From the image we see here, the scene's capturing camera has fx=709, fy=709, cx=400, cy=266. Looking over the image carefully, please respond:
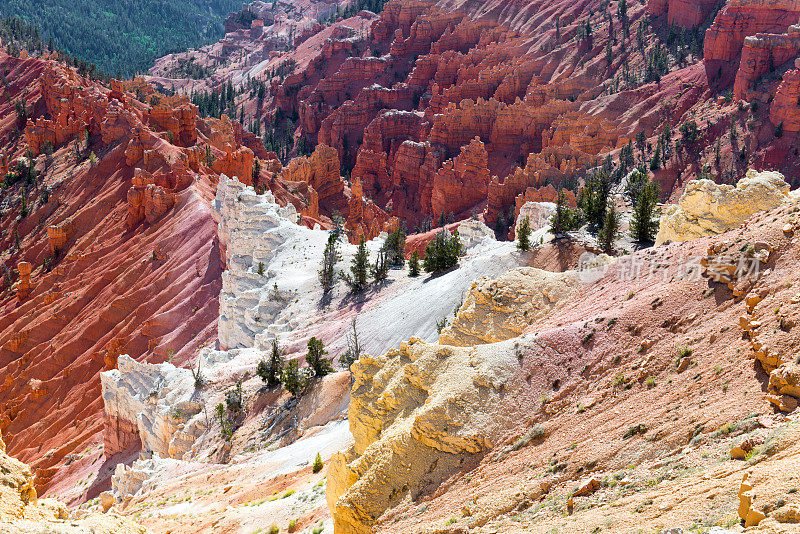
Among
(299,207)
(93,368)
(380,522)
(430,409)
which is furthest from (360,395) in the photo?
(299,207)

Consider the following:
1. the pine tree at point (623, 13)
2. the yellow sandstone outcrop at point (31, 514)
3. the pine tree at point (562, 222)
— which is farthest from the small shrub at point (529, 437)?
the pine tree at point (623, 13)

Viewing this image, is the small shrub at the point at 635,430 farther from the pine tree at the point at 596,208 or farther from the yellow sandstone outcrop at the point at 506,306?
the pine tree at the point at 596,208

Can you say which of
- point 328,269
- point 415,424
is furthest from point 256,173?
point 415,424

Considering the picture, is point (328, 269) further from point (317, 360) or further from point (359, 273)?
point (317, 360)

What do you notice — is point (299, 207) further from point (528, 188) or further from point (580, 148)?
point (580, 148)

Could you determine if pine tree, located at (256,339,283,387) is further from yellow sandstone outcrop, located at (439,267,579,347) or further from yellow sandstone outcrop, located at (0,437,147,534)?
yellow sandstone outcrop, located at (0,437,147,534)

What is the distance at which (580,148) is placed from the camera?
8638 centimetres

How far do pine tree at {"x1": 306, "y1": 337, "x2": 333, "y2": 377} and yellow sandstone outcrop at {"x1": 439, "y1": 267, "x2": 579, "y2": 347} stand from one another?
36.6 ft

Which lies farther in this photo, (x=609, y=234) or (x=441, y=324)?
(x=441, y=324)

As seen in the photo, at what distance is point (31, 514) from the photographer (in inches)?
609

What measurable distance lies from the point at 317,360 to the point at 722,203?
66.9 ft

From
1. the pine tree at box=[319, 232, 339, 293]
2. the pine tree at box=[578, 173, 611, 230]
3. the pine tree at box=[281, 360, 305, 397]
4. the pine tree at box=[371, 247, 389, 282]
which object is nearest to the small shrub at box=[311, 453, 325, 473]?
the pine tree at box=[281, 360, 305, 397]

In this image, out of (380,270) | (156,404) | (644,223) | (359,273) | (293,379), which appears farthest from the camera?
(380,270)

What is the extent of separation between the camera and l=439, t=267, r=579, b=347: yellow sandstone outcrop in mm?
25953
